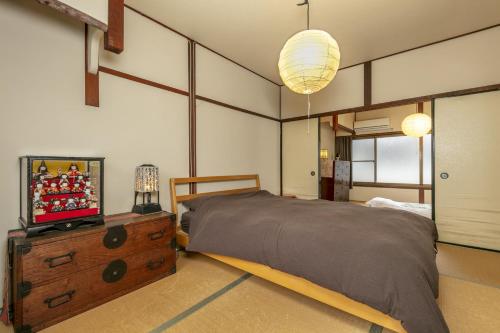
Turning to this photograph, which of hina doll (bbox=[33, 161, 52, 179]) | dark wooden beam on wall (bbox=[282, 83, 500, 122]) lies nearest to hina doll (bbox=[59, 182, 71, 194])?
hina doll (bbox=[33, 161, 52, 179])

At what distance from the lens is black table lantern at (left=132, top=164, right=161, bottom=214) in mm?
2287

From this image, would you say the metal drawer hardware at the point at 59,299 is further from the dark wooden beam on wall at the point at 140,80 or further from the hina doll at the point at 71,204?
the dark wooden beam on wall at the point at 140,80

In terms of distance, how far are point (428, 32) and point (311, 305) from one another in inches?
137

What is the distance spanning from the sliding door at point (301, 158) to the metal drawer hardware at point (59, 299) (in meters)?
3.60

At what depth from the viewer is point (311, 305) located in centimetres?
174

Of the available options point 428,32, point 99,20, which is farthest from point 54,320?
point 428,32

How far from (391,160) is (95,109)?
274 inches

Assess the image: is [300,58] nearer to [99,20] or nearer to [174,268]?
[99,20]

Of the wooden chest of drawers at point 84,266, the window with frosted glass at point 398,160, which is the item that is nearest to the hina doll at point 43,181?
the wooden chest of drawers at point 84,266

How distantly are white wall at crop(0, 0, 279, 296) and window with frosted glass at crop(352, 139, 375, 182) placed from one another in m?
5.11

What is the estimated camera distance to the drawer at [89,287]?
1414mm

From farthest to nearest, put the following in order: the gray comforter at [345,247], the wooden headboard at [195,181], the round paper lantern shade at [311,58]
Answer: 1. the wooden headboard at [195,181]
2. the round paper lantern shade at [311,58]
3. the gray comforter at [345,247]

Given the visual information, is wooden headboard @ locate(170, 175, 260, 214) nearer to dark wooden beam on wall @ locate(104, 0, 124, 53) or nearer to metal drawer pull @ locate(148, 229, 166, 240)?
metal drawer pull @ locate(148, 229, 166, 240)

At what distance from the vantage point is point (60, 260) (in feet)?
4.99
